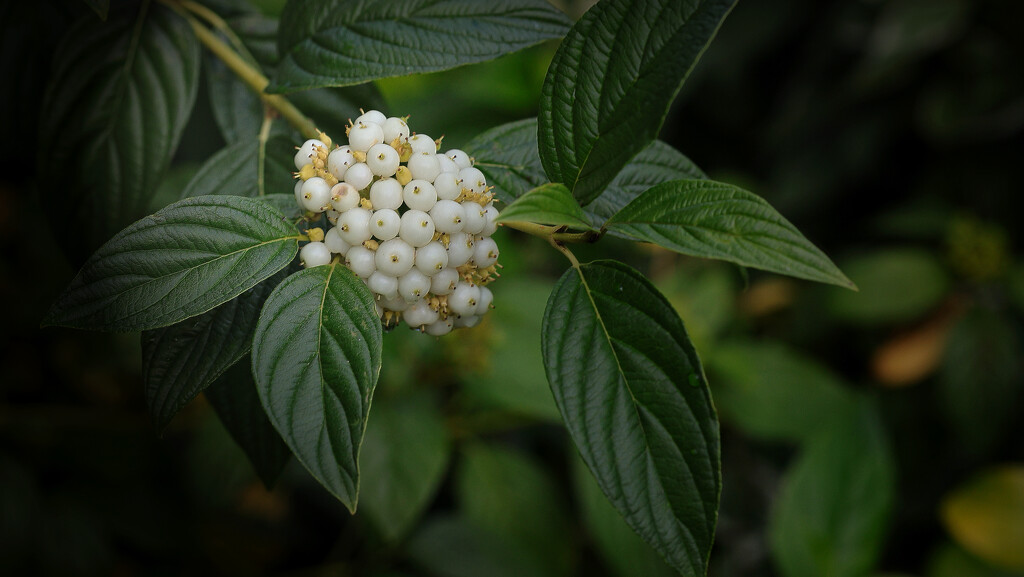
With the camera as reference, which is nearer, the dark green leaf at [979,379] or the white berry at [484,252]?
the white berry at [484,252]

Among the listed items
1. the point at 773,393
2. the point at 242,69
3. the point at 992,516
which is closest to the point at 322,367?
the point at 242,69

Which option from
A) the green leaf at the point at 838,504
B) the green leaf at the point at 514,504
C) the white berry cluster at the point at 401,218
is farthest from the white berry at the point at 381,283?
the green leaf at the point at 838,504

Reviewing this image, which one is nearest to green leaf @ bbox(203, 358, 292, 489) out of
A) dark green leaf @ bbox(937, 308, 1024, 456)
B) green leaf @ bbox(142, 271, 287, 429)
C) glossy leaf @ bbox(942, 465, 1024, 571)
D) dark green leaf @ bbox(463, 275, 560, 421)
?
green leaf @ bbox(142, 271, 287, 429)

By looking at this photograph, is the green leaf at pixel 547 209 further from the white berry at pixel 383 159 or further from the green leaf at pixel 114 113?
the green leaf at pixel 114 113

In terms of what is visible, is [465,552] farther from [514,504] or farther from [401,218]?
[401,218]

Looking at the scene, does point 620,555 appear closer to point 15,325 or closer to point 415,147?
point 415,147
